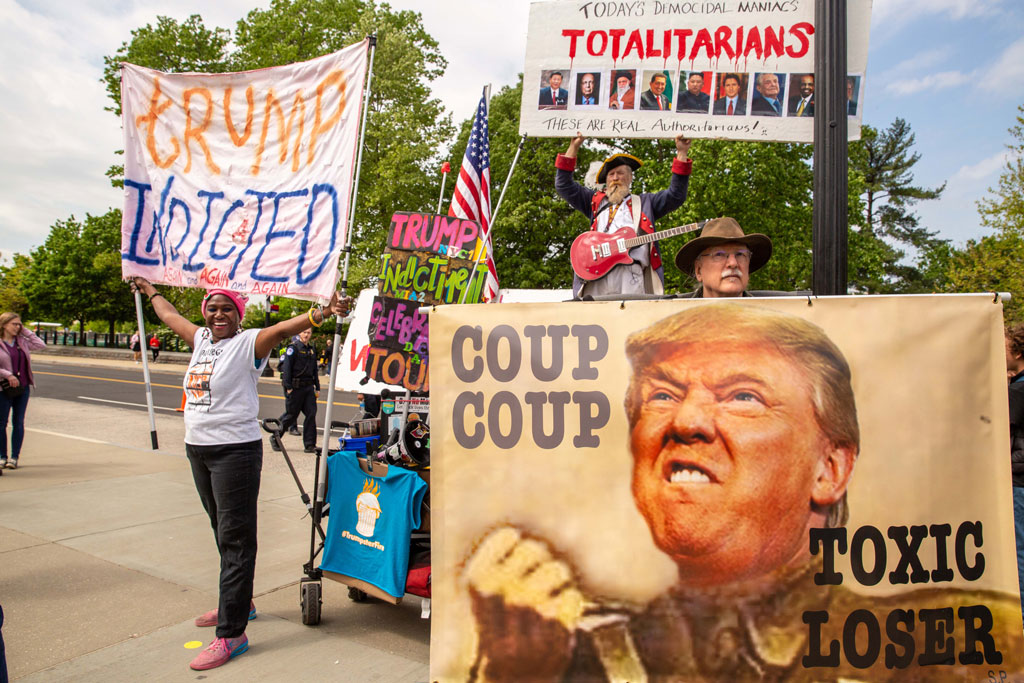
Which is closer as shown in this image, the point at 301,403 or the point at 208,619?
the point at 208,619

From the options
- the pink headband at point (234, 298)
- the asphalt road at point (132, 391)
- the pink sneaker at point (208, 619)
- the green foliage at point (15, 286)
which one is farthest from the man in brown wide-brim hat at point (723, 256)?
the green foliage at point (15, 286)

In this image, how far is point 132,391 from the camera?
1908 centimetres

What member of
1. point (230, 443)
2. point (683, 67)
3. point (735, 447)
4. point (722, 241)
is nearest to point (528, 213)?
point (683, 67)

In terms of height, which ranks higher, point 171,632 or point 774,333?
point 774,333

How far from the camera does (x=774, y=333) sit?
2.38 meters

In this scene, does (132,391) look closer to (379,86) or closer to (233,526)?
(379,86)

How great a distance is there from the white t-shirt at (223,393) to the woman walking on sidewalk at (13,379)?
565cm

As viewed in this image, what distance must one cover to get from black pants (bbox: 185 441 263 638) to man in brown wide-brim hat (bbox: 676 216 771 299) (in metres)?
2.33

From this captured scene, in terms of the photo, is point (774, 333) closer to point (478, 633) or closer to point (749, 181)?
point (478, 633)

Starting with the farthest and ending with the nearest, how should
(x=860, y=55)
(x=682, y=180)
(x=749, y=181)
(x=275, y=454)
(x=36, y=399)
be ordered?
(x=749, y=181) → (x=36, y=399) → (x=275, y=454) → (x=682, y=180) → (x=860, y=55)

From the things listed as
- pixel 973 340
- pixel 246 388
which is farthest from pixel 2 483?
pixel 973 340

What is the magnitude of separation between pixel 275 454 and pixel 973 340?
29.4 feet

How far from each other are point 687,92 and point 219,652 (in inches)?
150

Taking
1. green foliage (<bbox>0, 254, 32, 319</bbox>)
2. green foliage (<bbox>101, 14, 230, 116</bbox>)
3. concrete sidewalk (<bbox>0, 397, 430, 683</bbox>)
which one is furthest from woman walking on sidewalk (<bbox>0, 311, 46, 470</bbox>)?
green foliage (<bbox>0, 254, 32, 319</bbox>)
